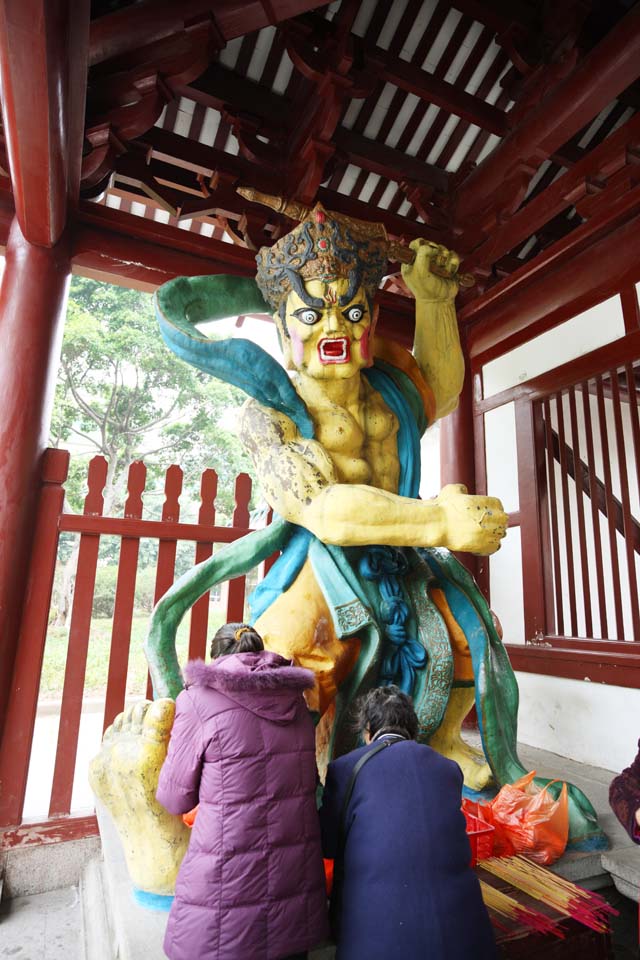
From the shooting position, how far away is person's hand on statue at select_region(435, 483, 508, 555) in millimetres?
1828

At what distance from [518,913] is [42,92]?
104 inches

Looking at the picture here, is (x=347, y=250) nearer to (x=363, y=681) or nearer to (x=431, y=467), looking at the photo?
(x=363, y=681)

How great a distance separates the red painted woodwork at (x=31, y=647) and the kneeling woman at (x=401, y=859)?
1626 millimetres

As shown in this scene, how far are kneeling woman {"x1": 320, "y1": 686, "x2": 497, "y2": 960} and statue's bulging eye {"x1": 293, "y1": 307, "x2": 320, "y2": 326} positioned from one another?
1.40m

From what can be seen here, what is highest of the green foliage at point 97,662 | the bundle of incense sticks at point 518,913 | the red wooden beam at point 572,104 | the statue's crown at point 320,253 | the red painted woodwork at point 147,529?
the red wooden beam at point 572,104

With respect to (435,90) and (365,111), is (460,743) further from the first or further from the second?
(365,111)

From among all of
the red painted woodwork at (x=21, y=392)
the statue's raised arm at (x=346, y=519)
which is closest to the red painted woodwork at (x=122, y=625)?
the red painted woodwork at (x=21, y=392)

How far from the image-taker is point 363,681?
1.96 meters

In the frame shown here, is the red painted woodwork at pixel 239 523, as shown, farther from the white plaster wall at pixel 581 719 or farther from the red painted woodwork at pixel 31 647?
the white plaster wall at pixel 581 719

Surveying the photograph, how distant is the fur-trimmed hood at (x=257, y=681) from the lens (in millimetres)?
1374

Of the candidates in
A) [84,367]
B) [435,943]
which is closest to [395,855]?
[435,943]

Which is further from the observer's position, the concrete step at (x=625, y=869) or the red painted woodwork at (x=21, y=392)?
the red painted woodwork at (x=21, y=392)

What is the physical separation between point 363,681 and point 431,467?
259 inches

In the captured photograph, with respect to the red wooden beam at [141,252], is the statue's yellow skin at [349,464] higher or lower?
lower
